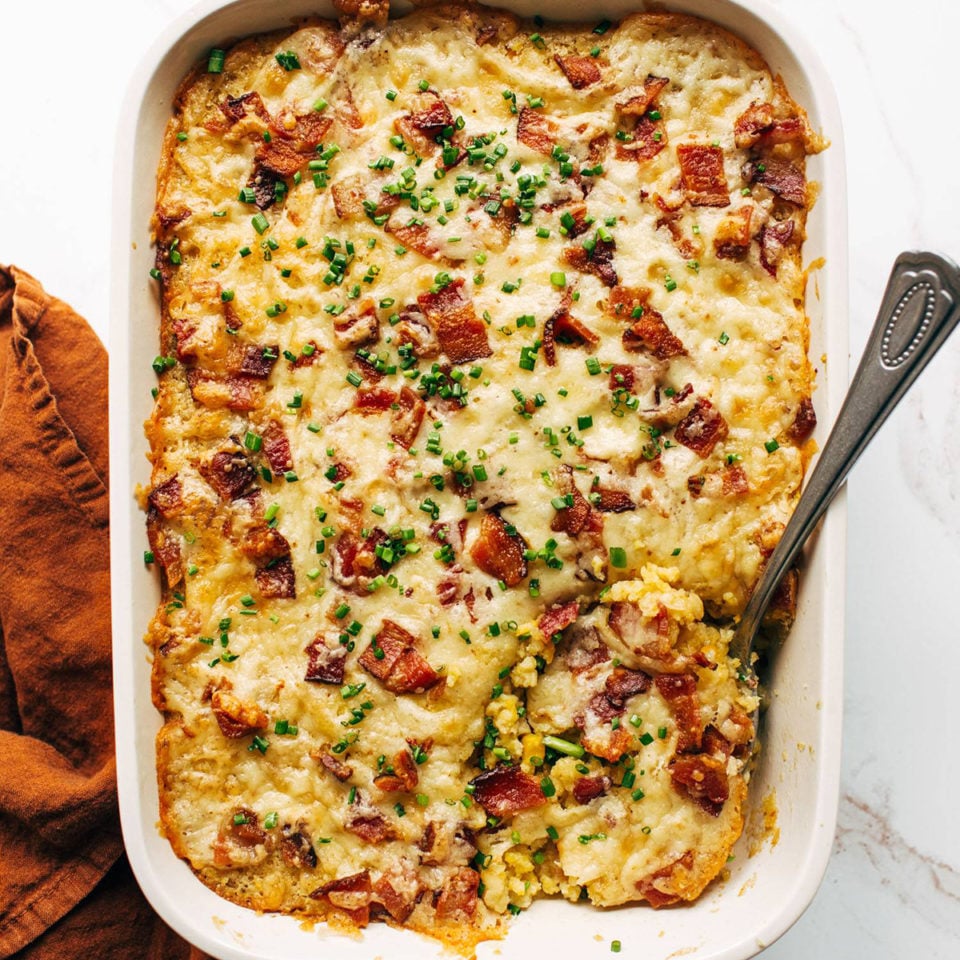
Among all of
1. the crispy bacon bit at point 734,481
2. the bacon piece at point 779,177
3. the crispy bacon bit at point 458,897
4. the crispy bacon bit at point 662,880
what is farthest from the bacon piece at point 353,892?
the bacon piece at point 779,177

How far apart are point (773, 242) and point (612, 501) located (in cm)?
86

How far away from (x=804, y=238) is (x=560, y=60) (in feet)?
2.79

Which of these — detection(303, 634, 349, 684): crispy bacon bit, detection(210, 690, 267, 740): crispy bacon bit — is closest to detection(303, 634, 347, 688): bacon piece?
detection(303, 634, 349, 684): crispy bacon bit

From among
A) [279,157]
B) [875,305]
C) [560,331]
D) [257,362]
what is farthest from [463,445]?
[875,305]

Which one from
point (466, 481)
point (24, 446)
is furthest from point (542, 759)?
point (24, 446)

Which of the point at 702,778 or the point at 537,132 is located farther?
the point at 537,132

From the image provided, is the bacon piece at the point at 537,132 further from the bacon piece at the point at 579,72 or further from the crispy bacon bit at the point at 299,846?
the crispy bacon bit at the point at 299,846

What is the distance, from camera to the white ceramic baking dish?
269 centimetres

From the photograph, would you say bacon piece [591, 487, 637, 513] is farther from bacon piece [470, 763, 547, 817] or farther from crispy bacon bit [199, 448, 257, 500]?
crispy bacon bit [199, 448, 257, 500]

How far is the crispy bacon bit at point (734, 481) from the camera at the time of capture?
2768mm

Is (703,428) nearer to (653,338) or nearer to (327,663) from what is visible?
(653,338)

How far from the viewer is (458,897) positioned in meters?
2.79

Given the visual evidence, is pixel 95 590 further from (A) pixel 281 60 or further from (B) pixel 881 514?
(B) pixel 881 514

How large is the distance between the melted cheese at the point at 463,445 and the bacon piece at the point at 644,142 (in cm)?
4
